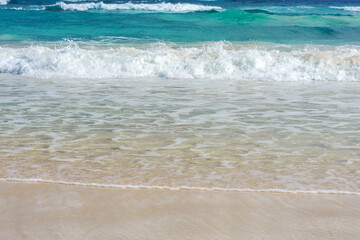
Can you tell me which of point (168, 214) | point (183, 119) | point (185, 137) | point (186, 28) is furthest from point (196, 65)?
point (186, 28)

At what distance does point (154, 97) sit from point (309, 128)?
122 inches

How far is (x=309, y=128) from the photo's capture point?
5703 millimetres

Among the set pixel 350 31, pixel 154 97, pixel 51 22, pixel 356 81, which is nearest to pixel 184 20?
pixel 51 22

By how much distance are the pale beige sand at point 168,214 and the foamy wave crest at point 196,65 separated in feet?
25.7

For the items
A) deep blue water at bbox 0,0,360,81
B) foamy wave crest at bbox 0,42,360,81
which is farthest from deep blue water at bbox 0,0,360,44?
foamy wave crest at bbox 0,42,360,81

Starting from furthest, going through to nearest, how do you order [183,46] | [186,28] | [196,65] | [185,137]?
1. [186,28]
2. [183,46]
3. [196,65]
4. [185,137]

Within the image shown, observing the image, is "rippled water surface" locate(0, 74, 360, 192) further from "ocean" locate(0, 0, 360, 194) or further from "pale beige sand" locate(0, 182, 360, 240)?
"pale beige sand" locate(0, 182, 360, 240)

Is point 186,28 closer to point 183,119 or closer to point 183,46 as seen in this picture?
point 183,46

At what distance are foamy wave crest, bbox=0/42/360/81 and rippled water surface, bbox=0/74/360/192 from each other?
7.71ft

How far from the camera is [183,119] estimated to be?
6.20 meters

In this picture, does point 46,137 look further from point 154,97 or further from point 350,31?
point 350,31

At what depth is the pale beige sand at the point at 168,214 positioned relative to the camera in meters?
2.81

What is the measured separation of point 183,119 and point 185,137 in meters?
0.99

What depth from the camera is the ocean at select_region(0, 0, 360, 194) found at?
3.93m
